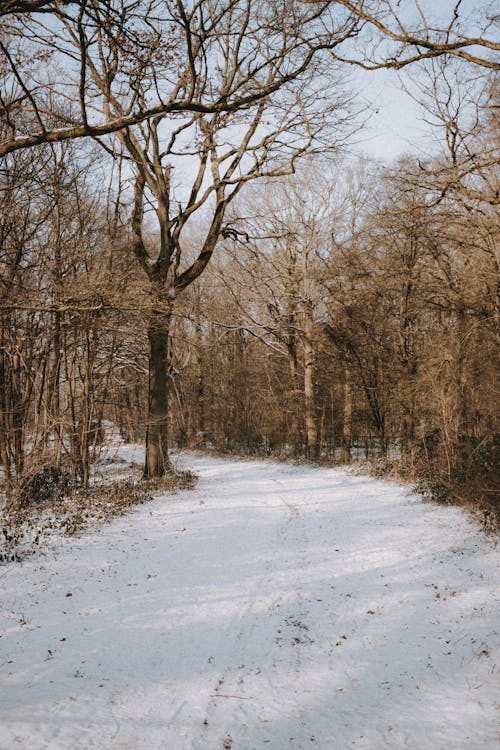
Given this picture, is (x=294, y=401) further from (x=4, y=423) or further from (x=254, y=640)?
(x=254, y=640)

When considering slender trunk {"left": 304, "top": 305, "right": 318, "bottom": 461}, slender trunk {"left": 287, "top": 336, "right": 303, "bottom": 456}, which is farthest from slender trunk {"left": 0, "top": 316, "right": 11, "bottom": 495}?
slender trunk {"left": 287, "top": 336, "right": 303, "bottom": 456}

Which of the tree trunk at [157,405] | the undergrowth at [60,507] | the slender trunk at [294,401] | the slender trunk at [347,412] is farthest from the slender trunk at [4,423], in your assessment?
the slender trunk at [294,401]

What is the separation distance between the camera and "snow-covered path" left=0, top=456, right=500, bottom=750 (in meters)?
3.51

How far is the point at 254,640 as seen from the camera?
15.8 feet

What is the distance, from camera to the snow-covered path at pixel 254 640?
3512 mm

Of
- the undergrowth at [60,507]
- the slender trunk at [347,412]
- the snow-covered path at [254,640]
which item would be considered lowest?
the snow-covered path at [254,640]

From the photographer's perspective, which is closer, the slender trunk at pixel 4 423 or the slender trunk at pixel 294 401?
the slender trunk at pixel 4 423

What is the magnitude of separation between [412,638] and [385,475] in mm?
10264

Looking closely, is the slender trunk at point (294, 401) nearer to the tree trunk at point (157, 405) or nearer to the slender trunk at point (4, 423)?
the tree trunk at point (157, 405)

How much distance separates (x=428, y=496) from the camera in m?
11.1

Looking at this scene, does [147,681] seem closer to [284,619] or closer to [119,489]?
[284,619]

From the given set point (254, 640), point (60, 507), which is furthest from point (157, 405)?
point (254, 640)

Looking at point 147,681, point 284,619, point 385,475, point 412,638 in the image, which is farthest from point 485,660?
point 385,475

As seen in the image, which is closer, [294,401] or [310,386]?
[310,386]
